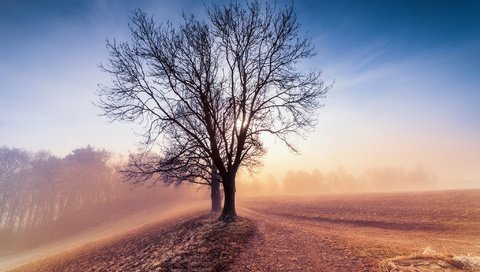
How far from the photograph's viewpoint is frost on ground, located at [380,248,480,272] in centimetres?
701

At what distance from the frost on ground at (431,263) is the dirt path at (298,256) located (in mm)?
667

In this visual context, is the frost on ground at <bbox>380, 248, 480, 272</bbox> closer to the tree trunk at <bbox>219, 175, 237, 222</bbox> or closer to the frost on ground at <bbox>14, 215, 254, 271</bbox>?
the frost on ground at <bbox>14, 215, 254, 271</bbox>

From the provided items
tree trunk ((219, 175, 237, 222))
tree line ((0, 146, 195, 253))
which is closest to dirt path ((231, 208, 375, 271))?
tree trunk ((219, 175, 237, 222))

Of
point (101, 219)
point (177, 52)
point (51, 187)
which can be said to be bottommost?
point (101, 219)

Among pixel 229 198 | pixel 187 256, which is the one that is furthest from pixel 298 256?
pixel 229 198

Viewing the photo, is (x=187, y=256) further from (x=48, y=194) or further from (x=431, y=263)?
(x=48, y=194)

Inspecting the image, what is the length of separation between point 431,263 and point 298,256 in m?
4.27

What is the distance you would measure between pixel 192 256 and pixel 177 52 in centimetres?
1078

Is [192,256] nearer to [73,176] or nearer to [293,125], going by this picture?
[293,125]

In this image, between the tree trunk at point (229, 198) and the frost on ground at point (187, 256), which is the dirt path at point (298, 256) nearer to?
the frost on ground at point (187, 256)

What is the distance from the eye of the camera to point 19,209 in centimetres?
5712

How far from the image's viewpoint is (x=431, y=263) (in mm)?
7465

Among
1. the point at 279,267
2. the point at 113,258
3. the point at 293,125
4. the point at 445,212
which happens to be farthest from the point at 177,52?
the point at 445,212

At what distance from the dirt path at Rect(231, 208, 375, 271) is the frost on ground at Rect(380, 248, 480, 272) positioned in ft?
2.19
